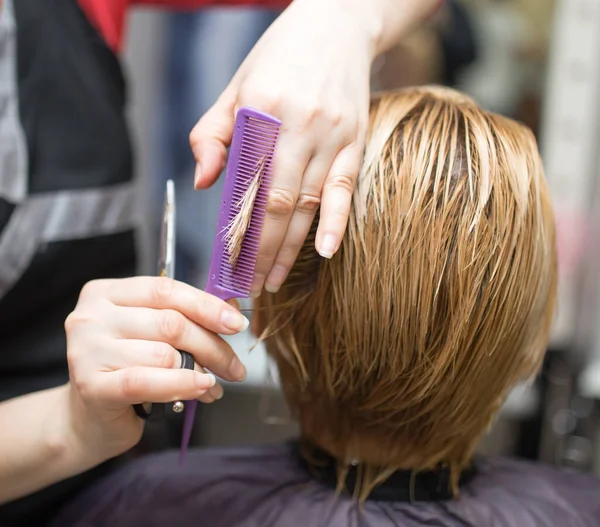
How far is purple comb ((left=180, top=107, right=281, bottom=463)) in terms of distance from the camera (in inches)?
24.0

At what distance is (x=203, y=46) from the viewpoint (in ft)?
5.95

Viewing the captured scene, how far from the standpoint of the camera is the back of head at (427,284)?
0.68 meters

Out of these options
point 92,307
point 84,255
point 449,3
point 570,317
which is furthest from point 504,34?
point 92,307

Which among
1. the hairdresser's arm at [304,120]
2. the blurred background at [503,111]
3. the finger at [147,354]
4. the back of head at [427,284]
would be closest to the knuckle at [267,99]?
the hairdresser's arm at [304,120]

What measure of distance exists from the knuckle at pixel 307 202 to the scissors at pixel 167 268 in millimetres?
162

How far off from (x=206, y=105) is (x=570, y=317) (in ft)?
3.71

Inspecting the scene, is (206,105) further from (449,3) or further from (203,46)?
(449,3)

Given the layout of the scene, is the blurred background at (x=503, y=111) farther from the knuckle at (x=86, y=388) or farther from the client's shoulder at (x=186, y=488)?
the knuckle at (x=86, y=388)

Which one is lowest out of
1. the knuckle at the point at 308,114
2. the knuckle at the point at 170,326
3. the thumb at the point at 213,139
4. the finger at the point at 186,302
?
the knuckle at the point at 170,326

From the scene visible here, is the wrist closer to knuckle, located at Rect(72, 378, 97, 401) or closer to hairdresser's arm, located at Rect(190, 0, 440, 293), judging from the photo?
knuckle, located at Rect(72, 378, 97, 401)

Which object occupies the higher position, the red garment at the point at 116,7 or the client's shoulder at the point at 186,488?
the red garment at the point at 116,7

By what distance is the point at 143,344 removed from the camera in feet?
2.03

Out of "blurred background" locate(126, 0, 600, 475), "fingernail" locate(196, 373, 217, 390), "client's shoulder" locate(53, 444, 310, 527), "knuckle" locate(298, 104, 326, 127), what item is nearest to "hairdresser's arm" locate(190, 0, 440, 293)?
"knuckle" locate(298, 104, 326, 127)

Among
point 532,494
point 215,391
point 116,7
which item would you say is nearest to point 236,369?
point 215,391
